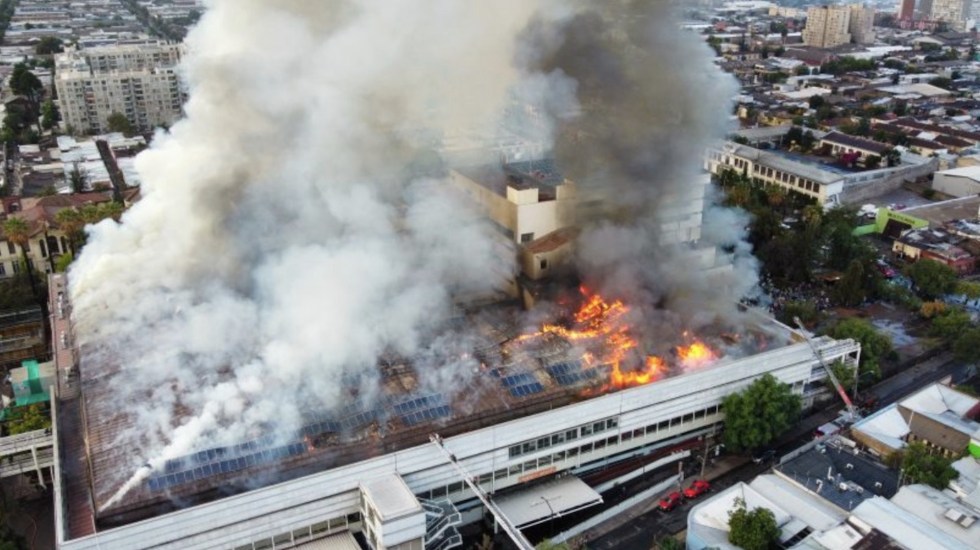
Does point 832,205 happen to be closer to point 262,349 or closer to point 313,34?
point 313,34

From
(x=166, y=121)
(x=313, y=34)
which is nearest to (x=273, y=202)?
(x=313, y=34)

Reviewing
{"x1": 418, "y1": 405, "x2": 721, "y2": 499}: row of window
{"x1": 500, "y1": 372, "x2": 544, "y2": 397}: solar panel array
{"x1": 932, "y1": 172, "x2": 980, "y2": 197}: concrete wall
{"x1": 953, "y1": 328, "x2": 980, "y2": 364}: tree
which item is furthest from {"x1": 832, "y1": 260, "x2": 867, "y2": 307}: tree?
{"x1": 932, "y1": 172, "x2": 980, "y2": 197}: concrete wall

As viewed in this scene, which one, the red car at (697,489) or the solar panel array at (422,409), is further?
the red car at (697,489)

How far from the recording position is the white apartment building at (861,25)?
11594 centimetres

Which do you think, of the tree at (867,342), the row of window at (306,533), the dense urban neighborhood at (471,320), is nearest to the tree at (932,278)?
the dense urban neighborhood at (471,320)

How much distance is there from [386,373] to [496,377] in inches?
121

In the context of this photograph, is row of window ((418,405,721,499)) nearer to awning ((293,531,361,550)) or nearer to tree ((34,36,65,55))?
awning ((293,531,361,550))

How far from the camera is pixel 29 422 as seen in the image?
883 inches

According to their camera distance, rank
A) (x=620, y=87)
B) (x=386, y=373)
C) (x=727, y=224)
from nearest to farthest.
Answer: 1. (x=386, y=373)
2. (x=620, y=87)
3. (x=727, y=224)

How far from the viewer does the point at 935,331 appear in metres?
30.2

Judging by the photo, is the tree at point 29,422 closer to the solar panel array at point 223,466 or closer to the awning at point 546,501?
the solar panel array at point 223,466

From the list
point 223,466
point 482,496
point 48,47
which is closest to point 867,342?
point 482,496

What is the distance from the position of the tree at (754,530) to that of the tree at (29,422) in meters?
18.6

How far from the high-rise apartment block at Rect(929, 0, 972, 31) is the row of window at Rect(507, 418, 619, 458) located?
152 m
